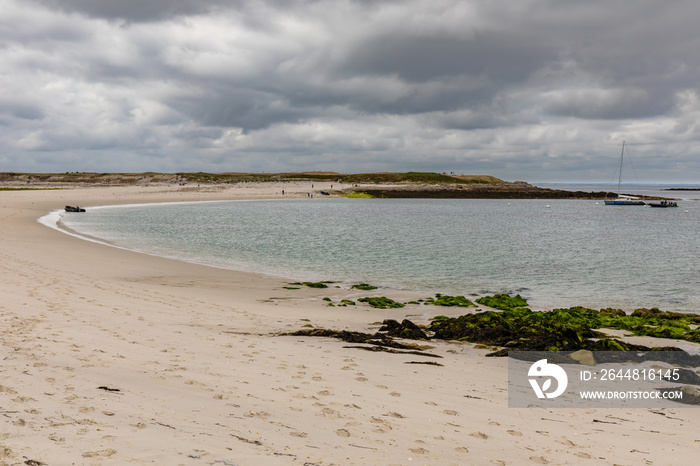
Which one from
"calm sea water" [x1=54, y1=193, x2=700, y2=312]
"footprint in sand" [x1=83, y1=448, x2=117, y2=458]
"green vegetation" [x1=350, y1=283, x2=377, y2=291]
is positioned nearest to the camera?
"footprint in sand" [x1=83, y1=448, x2=117, y2=458]

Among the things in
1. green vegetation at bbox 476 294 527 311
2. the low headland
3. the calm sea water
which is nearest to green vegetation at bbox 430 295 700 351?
green vegetation at bbox 476 294 527 311

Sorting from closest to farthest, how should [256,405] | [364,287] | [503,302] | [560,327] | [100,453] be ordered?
[100,453]
[256,405]
[560,327]
[503,302]
[364,287]

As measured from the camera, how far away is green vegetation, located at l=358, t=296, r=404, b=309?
685 inches

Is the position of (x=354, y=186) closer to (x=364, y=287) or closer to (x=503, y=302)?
(x=364, y=287)

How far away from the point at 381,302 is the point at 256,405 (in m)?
11.0

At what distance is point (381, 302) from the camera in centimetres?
1769

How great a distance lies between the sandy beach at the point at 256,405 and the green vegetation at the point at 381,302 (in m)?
4.58

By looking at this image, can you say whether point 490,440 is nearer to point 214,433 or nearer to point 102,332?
point 214,433

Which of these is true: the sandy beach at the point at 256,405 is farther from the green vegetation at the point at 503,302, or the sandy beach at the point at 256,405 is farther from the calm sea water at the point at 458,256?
the calm sea water at the point at 458,256

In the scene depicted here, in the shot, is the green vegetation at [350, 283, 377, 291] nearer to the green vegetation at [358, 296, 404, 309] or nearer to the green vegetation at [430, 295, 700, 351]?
the green vegetation at [358, 296, 404, 309]

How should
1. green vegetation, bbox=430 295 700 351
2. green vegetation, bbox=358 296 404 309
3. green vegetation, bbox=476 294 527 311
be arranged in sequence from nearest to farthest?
green vegetation, bbox=430 295 700 351 < green vegetation, bbox=358 296 404 309 < green vegetation, bbox=476 294 527 311

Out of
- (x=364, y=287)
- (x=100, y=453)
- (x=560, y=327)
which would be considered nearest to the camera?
(x=100, y=453)

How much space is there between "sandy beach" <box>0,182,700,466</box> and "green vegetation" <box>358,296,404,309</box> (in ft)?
15.0

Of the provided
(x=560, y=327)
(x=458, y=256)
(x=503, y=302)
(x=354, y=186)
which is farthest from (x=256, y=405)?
(x=354, y=186)
